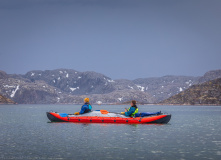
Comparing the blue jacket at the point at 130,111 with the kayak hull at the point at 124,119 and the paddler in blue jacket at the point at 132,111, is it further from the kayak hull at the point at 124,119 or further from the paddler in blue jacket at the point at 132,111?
the kayak hull at the point at 124,119

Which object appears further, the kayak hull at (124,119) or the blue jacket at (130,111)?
the kayak hull at (124,119)

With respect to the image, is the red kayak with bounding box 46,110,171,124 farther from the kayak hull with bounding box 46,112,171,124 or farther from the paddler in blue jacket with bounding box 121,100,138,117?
the paddler in blue jacket with bounding box 121,100,138,117

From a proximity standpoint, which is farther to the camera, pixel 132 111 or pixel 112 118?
pixel 112 118

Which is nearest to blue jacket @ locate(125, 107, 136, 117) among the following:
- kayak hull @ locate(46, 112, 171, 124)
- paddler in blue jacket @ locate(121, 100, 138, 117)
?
paddler in blue jacket @ locate(121, 100, 138, 117)

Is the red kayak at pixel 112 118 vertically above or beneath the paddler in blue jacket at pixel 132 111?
beneath

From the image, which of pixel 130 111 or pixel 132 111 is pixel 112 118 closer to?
pixel 130 111

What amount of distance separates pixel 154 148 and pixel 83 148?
5264 millimetres

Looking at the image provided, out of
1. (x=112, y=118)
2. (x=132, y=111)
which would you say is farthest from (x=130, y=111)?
(x=112, y=118)

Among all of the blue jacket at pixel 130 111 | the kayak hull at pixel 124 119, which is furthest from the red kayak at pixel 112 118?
the blue jacket at pixel 130 111

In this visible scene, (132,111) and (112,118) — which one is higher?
(132,111)

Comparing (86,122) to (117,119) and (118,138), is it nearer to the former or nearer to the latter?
(117,119)

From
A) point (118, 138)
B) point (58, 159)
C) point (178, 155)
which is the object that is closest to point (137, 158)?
point (178, 155)

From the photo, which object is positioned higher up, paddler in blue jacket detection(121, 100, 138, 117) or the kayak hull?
paddler in blue jacket detection(121, 100, 138, 117)

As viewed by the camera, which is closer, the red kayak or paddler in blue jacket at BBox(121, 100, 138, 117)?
paddler in blue jacket at BBox(121, 100, 138, 117)
